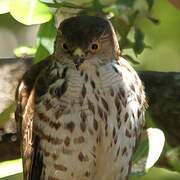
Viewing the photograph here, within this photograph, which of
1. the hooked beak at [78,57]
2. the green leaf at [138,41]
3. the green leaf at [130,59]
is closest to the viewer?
the hooked beak at [78,57]

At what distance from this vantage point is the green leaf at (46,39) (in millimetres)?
2266

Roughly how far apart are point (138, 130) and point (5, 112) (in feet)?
1.20

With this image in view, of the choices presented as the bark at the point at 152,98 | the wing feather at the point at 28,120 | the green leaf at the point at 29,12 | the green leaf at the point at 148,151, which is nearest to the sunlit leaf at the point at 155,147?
the green leaf at the point at 148,151

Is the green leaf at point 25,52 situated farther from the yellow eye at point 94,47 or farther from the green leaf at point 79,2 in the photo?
the yellow eye at point 94,47

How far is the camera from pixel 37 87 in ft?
7.69

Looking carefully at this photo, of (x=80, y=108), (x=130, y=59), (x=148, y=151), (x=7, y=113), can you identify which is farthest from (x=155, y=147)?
(x=7, y=113)

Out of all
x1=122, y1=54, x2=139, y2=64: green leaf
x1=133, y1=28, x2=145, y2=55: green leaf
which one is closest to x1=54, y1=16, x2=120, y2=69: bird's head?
x1=133, y1=28, x2=145, y2=55: green leaf

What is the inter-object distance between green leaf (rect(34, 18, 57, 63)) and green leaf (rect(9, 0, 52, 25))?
5 cm

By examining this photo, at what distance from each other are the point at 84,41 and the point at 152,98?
1.57 feet

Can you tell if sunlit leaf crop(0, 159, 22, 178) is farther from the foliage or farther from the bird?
the foliage

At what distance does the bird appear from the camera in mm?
2238

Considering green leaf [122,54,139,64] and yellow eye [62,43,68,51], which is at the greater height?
yellow eye [62,43,68,51]

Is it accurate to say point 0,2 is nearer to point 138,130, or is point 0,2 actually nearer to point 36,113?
point 36,113

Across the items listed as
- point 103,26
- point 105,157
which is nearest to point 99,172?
point 105,157
